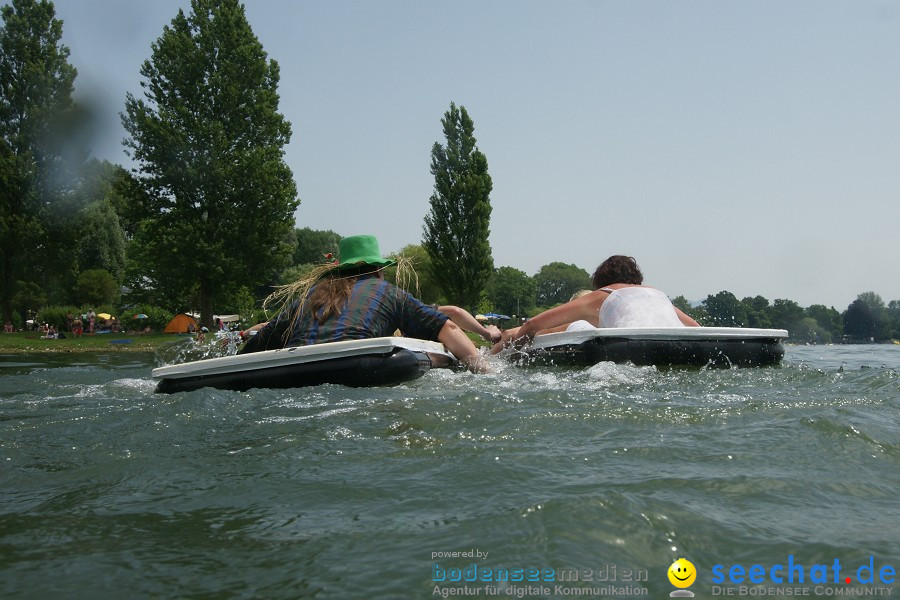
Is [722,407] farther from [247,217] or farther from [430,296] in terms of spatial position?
[430,296]

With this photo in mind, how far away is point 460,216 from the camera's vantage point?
39438mm

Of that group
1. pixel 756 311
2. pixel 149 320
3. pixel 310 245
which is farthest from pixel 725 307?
pixel 310 245

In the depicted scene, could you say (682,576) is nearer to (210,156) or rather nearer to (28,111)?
(210,156)

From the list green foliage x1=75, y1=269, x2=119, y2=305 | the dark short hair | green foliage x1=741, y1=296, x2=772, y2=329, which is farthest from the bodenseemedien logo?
green foliage x1=741, y1=296, x2=772, y2=329

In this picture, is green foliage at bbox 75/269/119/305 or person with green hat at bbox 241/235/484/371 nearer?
person with green hat at bbox 241/235/484/371

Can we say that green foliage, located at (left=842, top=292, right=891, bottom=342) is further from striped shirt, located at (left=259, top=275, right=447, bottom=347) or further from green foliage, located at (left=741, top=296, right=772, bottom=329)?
striped shirt, located at (left=259, top=275, right=447, bottom=347)

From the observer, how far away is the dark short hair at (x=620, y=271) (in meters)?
7.72

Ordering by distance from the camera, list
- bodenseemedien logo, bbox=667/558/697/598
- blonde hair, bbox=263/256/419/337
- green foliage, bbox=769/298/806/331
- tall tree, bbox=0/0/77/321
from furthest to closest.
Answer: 1. green foliage, bbox=769/298/806/331
2. tall tree, bbox=0/0/77/321
3. blonde hair, bbox=263/256/419/337
4. bodenseemedien logo, bbox=667/558/697/598

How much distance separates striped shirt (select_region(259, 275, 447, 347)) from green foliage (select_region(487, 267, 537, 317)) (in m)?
113

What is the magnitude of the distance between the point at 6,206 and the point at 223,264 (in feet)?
31.1

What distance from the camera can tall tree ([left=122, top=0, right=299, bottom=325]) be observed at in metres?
27.8

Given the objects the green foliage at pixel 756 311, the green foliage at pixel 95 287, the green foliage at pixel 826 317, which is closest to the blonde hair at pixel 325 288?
the green foliage at pixel 95 287

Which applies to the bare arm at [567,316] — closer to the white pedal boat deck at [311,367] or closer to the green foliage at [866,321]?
the white pedal boat deck at [311,367]

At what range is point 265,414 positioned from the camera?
414 cm
